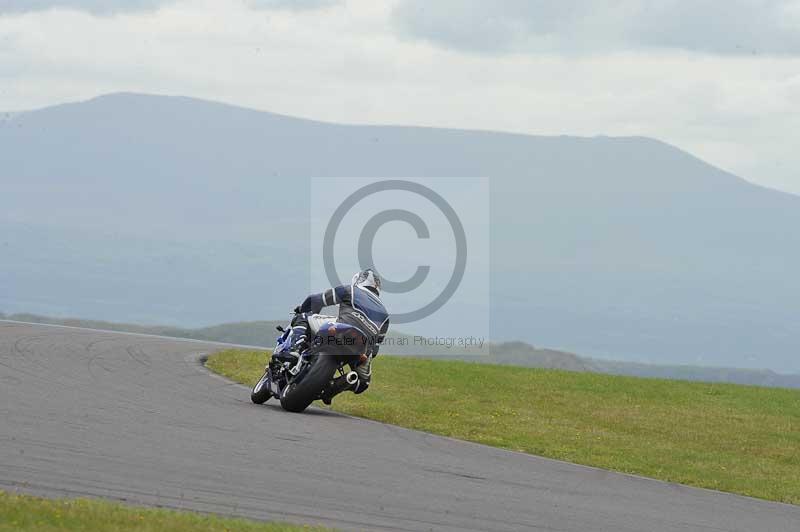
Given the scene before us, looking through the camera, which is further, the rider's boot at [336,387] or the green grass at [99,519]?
the rider's boot at [336,387]

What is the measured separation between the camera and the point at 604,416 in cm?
2091

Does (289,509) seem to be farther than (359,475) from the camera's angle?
No

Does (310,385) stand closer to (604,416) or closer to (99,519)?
(604,416)

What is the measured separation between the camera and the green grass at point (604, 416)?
1582 cm

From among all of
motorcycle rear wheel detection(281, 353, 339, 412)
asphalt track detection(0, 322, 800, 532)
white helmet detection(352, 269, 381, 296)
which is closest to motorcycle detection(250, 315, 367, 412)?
motorcycle rear wheel detection(281, 353, 339, 412)

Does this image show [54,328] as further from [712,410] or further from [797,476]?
[797,476]

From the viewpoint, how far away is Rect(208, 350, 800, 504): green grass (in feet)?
51.9

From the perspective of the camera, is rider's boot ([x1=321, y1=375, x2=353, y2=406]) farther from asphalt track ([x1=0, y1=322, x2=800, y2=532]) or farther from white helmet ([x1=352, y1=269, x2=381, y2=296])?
white helmet ([x1=352, y1=269, x2=381, y2=296])

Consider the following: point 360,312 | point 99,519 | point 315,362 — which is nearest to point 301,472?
point 99,519

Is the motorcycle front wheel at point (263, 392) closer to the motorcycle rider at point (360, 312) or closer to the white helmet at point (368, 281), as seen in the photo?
the motorcycle rider at point (360, 312)

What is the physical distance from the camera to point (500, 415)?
1950cm

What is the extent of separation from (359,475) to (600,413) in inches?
400

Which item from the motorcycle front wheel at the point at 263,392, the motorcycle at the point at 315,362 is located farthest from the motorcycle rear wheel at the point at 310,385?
the motorcycle front wheel at the point at 263,392

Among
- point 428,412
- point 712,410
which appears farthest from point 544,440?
point 712,410
